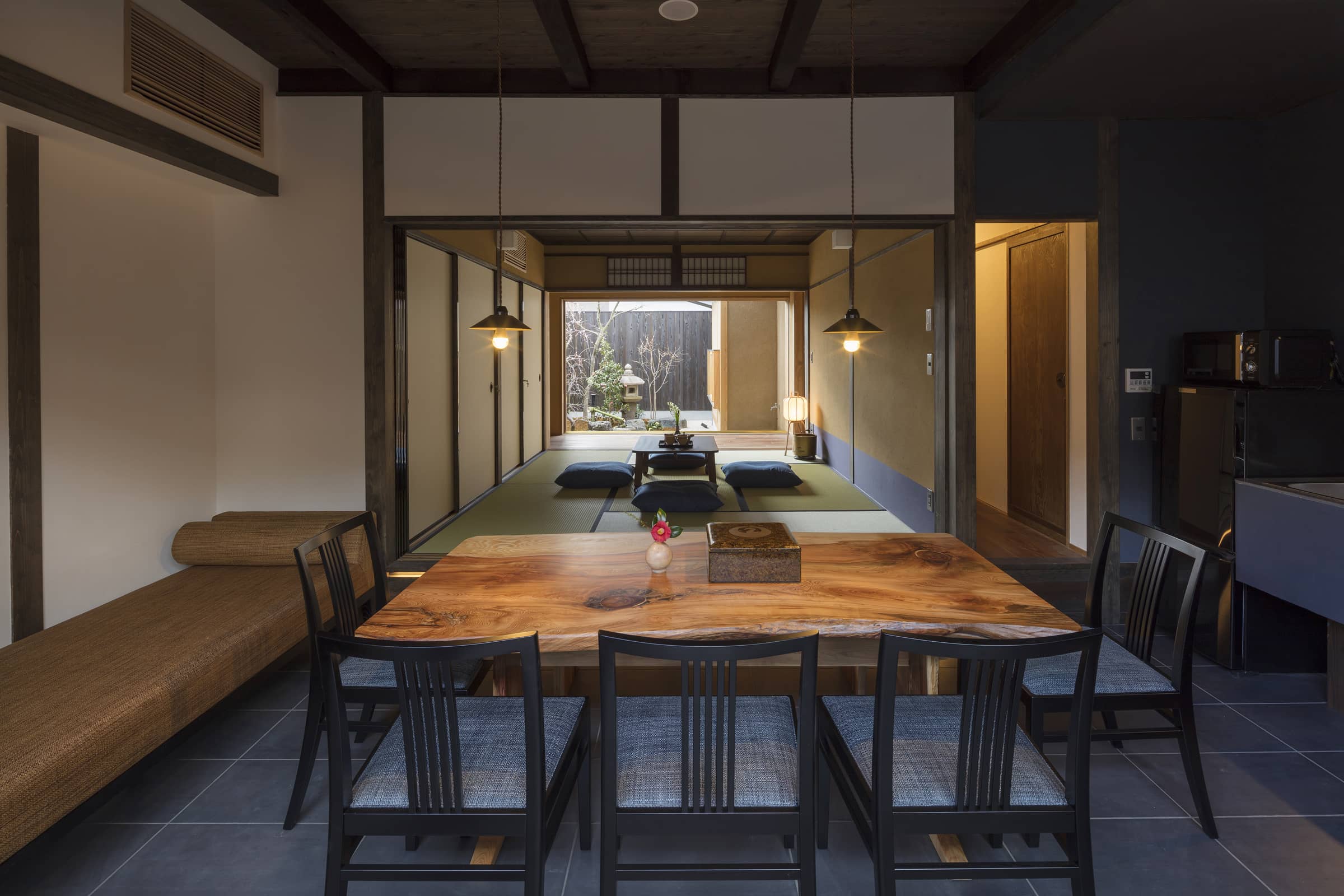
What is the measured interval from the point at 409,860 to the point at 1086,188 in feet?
13.5

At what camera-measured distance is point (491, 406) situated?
21.9 ft

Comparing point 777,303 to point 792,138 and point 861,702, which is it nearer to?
point 792,138

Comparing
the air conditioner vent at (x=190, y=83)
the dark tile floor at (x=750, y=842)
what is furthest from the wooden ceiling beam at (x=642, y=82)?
the dark tile floor at (x=750, y=842)

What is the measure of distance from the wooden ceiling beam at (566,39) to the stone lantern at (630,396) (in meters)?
8.42

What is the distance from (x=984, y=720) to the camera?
154cm

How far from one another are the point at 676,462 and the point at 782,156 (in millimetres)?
3529

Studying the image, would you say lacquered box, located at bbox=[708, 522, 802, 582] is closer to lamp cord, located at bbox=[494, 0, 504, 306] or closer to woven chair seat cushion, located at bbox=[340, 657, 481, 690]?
woven chair seat cushion, located at bbox=[340, 657, 481, 690]

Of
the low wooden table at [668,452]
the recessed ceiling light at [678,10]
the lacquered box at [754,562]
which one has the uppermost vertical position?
the recessed ceiling light at [678,10]

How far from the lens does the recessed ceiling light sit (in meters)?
3.26

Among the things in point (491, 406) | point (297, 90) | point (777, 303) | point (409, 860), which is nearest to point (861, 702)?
point (409, 860)

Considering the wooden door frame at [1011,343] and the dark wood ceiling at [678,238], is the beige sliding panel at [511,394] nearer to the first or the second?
the dark wood ceiling at [678,238]

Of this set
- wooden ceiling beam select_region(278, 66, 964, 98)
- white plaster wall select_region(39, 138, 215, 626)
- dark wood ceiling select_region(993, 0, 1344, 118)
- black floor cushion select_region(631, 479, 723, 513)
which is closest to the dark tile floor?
white plaster wall select_region(39, 138, 215, 626)

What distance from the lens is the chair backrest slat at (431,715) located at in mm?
1449

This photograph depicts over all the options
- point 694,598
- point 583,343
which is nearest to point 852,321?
point 694,598
